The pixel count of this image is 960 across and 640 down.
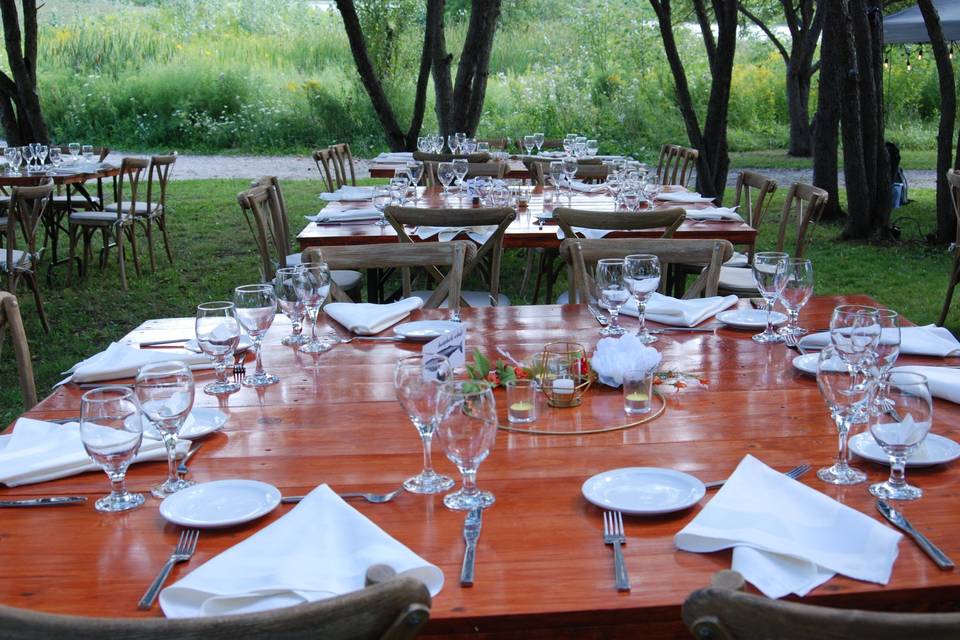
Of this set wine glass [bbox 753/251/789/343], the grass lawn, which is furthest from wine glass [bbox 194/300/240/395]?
the grass lawn

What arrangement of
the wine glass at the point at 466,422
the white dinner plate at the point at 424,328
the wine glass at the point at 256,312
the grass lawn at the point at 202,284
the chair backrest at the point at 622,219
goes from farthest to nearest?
1. the grass lawn at the point at 202,284
2. the chair backrest at the point at 622,219
3. the white dinner plate at the point at 424,328
4. the wine glass at the point at 256,312
5. the wine glass at the point at 466,422

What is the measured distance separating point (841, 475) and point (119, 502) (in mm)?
1138

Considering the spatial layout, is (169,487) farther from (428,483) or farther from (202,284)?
(202,284)

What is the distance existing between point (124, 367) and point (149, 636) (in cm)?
140

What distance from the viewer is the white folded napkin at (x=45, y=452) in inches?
65.3

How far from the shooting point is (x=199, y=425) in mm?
1872

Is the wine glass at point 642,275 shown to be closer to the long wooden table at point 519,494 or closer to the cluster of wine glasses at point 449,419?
the long wooden table at point 519,494

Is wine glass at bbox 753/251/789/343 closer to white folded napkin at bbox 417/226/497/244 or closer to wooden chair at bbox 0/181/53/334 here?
white folded napkin at bbox 417/226/497/244

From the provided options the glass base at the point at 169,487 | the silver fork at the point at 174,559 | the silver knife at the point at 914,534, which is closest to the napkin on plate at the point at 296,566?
the silver fork at the point at 174,559

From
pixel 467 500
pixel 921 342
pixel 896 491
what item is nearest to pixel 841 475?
pixel 896 491

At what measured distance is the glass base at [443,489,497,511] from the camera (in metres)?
1.50

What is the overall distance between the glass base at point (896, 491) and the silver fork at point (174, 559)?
1015 mm

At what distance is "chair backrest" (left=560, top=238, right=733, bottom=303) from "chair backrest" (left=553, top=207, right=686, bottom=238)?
0.64 meters

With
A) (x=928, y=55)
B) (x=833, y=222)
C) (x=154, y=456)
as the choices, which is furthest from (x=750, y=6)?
(x=154, y=456)
